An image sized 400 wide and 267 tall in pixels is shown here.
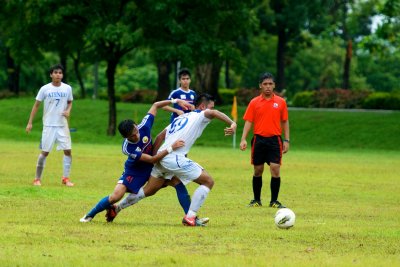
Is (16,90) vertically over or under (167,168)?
under

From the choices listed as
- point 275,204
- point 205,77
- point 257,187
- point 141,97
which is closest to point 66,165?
point 257,187

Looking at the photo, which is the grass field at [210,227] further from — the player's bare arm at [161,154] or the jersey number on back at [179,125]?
the jersey number on back at [179,125]

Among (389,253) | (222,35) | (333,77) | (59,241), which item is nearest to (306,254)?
(389,253)

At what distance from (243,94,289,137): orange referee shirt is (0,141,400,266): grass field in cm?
127

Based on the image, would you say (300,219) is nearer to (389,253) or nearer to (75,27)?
(389,253)

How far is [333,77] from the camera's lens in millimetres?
106250

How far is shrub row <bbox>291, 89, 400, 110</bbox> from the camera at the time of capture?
58094 mm

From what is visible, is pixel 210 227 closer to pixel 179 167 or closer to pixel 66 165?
pixel 179 167

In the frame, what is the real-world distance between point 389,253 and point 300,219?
12.6ft

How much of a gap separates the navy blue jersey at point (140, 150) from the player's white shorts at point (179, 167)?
180 mm

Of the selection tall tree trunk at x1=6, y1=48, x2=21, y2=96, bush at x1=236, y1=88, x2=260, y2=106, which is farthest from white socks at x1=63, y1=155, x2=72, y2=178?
tall tree trunk at x1=6, y1=48, x2=21, y2=96

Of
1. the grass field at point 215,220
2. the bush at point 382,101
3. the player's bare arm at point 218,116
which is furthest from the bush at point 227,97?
the player's bare arm at point 218,116

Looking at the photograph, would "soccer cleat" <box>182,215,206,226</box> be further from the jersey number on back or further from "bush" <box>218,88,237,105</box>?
"bush" <box>218,88,237,105</box>

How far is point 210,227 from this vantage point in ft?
43.2
